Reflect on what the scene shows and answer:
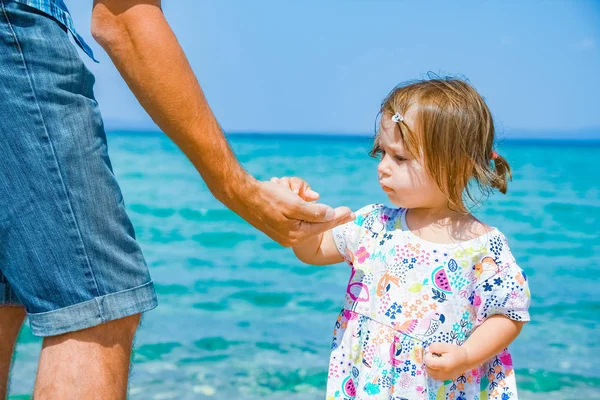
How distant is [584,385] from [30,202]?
13.4ft

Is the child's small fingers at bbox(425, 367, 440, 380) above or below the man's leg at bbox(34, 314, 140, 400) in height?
below

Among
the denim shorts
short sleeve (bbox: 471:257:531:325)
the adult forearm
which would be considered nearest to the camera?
the denim shorts

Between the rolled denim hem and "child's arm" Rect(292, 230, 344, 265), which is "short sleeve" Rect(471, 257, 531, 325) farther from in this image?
the rolled denim hem

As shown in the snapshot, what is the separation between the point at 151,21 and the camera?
189cm

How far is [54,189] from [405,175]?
1.09m

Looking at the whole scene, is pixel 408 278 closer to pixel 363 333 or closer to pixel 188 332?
pixel 363 333

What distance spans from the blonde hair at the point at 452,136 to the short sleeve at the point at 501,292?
0.22m

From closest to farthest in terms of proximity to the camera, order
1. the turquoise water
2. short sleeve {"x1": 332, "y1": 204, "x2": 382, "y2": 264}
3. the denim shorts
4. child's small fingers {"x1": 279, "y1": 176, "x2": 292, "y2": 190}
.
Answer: the denim shorts → child's small fingers {"x1": 279, "y1": 176, "x2": 292, "y2": 190} → short sleeve {"x1": 332, "y1": 204, "x2": 382, "y2": 264} → the turquoise water

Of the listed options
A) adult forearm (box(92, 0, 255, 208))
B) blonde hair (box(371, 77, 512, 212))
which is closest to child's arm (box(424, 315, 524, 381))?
blonde hair (box(371, 77, 512, 212))

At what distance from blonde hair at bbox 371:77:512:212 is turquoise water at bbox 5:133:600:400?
2.61m

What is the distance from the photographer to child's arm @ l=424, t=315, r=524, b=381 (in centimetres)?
225

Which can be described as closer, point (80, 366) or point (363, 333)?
point (80, 366)

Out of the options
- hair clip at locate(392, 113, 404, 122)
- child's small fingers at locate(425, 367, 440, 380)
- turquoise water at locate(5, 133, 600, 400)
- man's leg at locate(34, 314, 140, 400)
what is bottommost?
turquoise water at locate(5, 133, 600, 400)

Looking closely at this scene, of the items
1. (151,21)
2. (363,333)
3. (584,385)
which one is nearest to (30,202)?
(151,21)
